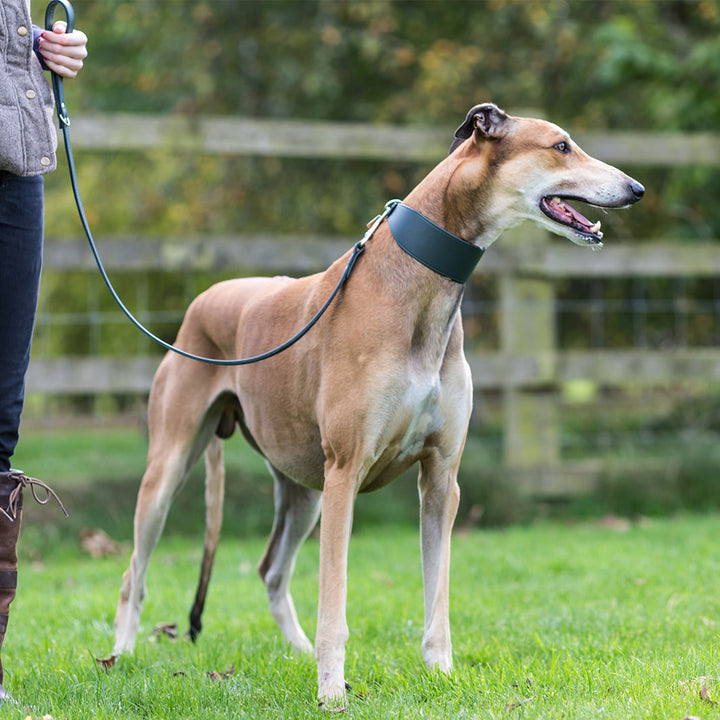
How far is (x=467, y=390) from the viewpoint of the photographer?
152 inches

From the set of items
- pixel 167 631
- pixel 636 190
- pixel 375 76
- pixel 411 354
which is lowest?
pixel 167 631

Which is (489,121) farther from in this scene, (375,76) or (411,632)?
(375,76)

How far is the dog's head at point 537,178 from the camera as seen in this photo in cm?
363

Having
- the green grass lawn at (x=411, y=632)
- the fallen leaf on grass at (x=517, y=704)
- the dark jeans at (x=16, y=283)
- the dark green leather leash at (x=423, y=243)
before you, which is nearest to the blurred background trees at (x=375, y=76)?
Answer: the green grass lawn at (x=411, y=632)

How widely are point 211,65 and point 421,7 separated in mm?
2533

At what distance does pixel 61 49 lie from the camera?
372 cm

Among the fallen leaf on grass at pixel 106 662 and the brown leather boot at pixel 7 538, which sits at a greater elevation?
the brown leather boot at pixel 7 538

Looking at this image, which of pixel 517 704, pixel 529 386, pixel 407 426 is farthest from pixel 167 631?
pixel 529 386

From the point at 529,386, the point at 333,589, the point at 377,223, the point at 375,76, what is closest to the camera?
the point at 333,589

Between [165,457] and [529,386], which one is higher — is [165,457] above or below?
above

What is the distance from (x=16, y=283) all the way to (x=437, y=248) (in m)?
1.54

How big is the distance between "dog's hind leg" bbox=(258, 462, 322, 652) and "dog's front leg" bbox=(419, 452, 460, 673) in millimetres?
957

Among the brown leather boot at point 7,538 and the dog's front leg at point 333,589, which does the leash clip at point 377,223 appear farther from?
the brown leather boot at point 7,538

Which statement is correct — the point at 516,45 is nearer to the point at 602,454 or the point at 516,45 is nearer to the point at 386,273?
the point at 602,454
